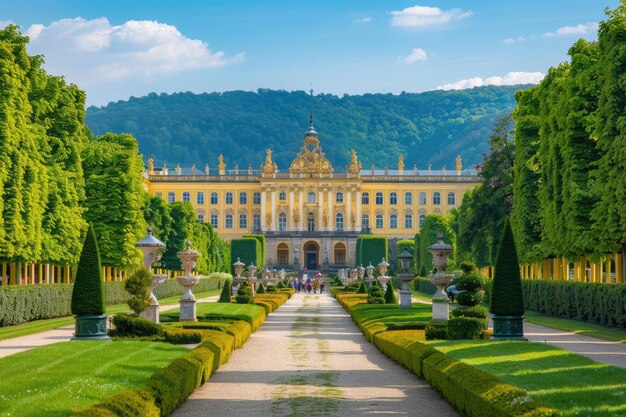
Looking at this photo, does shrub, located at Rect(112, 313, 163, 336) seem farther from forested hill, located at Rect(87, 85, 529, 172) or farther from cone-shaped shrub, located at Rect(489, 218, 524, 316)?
forested hill, located at Rect(87, 85, 529, 172)

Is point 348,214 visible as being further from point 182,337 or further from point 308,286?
point 182,337

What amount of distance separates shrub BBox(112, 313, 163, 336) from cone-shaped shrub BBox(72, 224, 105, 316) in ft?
3.14

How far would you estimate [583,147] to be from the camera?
107 ft

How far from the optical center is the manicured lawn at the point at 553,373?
32.1 feet

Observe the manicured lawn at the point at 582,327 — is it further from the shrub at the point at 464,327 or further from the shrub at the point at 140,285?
the shrub at the point at 140,285

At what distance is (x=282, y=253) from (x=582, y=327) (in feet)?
305

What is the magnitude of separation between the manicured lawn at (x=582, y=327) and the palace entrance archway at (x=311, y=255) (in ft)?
281

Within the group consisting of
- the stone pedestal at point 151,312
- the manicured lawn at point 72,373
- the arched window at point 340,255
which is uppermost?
the arched window at point 340,255

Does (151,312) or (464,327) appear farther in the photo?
(151,312)

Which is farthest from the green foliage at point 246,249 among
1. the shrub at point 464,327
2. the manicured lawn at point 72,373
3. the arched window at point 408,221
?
the manicured lawn at point 72,373

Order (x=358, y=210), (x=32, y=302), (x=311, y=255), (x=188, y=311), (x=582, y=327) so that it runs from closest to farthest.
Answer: (x=188, y=311) < (x=582, y=327) < (x=32, y=302) < (x=358, y=210) < (x=311, y=255)

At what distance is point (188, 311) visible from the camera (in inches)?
1018

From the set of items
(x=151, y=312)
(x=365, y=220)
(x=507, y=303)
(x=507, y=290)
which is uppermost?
(x=365, y=220)

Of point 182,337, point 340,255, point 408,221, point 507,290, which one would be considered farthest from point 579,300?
point 408,221
